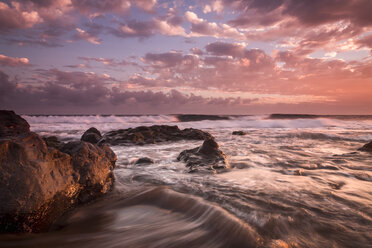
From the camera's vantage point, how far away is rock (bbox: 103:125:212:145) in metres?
9.31

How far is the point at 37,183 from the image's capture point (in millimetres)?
1860

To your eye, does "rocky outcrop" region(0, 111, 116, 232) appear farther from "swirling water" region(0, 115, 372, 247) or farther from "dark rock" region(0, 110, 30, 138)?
"dark rock" region(0, 110, 30, 138)

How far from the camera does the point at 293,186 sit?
308 cm

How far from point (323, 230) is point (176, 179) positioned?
227 centimetres

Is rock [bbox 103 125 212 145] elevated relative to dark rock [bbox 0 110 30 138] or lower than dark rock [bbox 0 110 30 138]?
lower

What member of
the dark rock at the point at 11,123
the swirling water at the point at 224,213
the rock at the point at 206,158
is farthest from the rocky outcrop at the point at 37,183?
the dark rock at the point at 11,123

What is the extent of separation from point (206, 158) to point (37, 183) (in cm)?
367

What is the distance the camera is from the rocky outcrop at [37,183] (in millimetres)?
1708

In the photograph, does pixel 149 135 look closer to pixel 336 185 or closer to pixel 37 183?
pixel 336 185

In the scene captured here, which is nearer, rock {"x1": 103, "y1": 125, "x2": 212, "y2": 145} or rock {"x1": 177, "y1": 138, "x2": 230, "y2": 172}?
rock {"x1": 177, "y1": 138, "x2": 230, "y2": 172}

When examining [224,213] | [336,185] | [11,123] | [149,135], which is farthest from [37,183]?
[149,135]

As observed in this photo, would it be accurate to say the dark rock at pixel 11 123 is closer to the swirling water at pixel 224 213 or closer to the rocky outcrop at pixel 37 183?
the rocky outcrop at pixel 37 183

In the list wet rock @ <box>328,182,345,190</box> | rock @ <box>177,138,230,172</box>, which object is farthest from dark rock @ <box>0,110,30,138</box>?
wet rock @ <box>328,182,345,190</box>

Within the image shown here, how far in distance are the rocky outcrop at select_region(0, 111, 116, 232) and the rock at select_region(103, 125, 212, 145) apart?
658 cm
